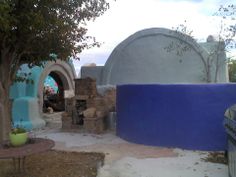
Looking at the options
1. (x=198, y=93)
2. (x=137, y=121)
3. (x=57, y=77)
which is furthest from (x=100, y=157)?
(x=57, y=77)

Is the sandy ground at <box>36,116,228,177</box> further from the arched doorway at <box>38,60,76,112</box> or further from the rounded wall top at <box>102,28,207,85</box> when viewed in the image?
the arched doorway at <box>38,60,76,112</box>

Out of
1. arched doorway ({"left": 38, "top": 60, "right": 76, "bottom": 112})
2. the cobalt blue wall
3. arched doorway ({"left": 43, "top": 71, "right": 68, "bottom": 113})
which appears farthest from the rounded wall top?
the cobalt blue wall

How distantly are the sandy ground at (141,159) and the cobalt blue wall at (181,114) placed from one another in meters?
0.32

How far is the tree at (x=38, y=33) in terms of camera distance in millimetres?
6848

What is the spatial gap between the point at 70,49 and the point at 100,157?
259cm

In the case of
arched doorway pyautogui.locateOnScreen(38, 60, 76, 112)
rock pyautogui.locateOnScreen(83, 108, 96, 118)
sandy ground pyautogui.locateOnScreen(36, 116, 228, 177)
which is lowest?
sandy ground pyautogui.locateOnScreen(36, 116, 228, 177)

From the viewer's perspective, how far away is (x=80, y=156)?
27.6 feet

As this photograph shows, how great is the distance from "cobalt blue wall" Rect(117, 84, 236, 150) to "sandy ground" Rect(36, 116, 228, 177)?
1.05 ft

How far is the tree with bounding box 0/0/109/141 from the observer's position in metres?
6.85

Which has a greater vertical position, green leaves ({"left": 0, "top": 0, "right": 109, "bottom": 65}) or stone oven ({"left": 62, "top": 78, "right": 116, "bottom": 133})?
green leaves ({"left": 0, "top": 0, "right": 109, "bottom": 65})

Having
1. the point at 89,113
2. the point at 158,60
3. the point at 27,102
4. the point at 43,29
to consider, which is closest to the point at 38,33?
the point at 43,29

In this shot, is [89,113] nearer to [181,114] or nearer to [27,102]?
[27,102]

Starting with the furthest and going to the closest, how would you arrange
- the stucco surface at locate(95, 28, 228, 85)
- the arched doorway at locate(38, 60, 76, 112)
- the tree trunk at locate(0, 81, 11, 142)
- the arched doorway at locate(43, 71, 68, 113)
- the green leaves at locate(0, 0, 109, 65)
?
1. the arched doorway at locate(43, 71, 68, 113)
2. the arched doorway at locate(38, 60, 76, 112)
3. the stucco surface at locate(95, 28, 228, 85)
4. the tree trunk at locate(0, 81, 11, 142)
5. the green leaves at locate(0, 0, 109, 65)

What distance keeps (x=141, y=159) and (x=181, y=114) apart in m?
1.73
